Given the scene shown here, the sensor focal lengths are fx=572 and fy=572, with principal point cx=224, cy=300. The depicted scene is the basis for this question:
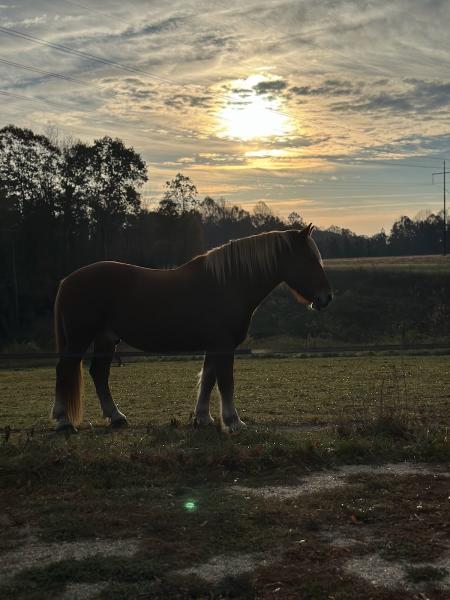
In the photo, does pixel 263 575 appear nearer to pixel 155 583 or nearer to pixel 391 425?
pixel 155 583

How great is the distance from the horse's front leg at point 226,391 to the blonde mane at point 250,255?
1.13 meters

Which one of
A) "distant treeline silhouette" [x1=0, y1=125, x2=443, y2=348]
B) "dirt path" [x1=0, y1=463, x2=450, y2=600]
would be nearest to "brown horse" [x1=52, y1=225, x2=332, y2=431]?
"dirt path" [x1=0, y1=463, x2=450, y2=600]

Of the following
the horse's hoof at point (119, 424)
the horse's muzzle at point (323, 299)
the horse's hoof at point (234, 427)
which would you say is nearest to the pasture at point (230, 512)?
the horse's hoof at point (119, 424)

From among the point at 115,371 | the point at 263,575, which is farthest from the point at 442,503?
the point at 115,371

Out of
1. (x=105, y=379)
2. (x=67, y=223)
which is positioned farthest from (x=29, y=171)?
(x=105, y=379)

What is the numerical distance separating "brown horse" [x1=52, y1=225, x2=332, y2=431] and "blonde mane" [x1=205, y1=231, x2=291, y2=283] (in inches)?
0.5

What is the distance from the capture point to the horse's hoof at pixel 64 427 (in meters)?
7.28

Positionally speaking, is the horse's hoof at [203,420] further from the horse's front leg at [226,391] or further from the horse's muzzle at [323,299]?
the horse's muzzle at [323,299]

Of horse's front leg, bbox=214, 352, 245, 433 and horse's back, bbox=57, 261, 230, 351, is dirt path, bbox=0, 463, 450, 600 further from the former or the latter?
horse's back, bbox=57, 261, 230, 351

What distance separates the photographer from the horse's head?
748 cm

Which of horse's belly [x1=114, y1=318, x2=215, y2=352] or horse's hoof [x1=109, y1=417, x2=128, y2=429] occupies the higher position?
horse's belly [x1=114, y1=318, x2=215, y2=352]

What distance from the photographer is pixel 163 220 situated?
52.2 m

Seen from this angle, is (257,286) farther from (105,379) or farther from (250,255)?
(105,379)

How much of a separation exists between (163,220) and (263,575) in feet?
164
